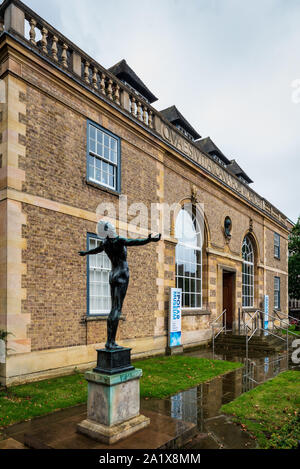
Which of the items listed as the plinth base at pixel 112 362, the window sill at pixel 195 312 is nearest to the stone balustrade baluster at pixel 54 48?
the plinth base at pixel 112 362

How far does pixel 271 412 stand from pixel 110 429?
126 inches

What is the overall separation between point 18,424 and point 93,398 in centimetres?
155

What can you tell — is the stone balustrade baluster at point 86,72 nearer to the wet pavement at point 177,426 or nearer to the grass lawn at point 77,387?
the grass lawn at point 77,387

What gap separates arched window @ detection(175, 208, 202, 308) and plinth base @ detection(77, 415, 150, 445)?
9.29 metres

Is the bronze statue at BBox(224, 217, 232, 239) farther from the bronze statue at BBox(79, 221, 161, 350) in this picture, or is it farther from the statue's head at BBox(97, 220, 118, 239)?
the statue's head at BBox(97, 220, 118, 239)

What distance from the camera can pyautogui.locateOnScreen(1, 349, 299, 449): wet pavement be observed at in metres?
4.63

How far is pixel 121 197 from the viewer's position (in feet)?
36.0

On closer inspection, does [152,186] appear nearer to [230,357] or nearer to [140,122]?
[140,122]

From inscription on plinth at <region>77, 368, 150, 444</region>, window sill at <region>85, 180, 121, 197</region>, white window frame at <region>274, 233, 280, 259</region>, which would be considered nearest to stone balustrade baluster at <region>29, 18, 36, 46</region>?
window sill at <region>85, 180, 121, 197</region>

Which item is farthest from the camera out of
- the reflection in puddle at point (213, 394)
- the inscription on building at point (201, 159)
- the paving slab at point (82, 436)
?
the inscription on building at point (201, 159)

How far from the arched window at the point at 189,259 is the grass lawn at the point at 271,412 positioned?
6.21 m

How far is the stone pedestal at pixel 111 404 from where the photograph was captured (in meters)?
4.64
